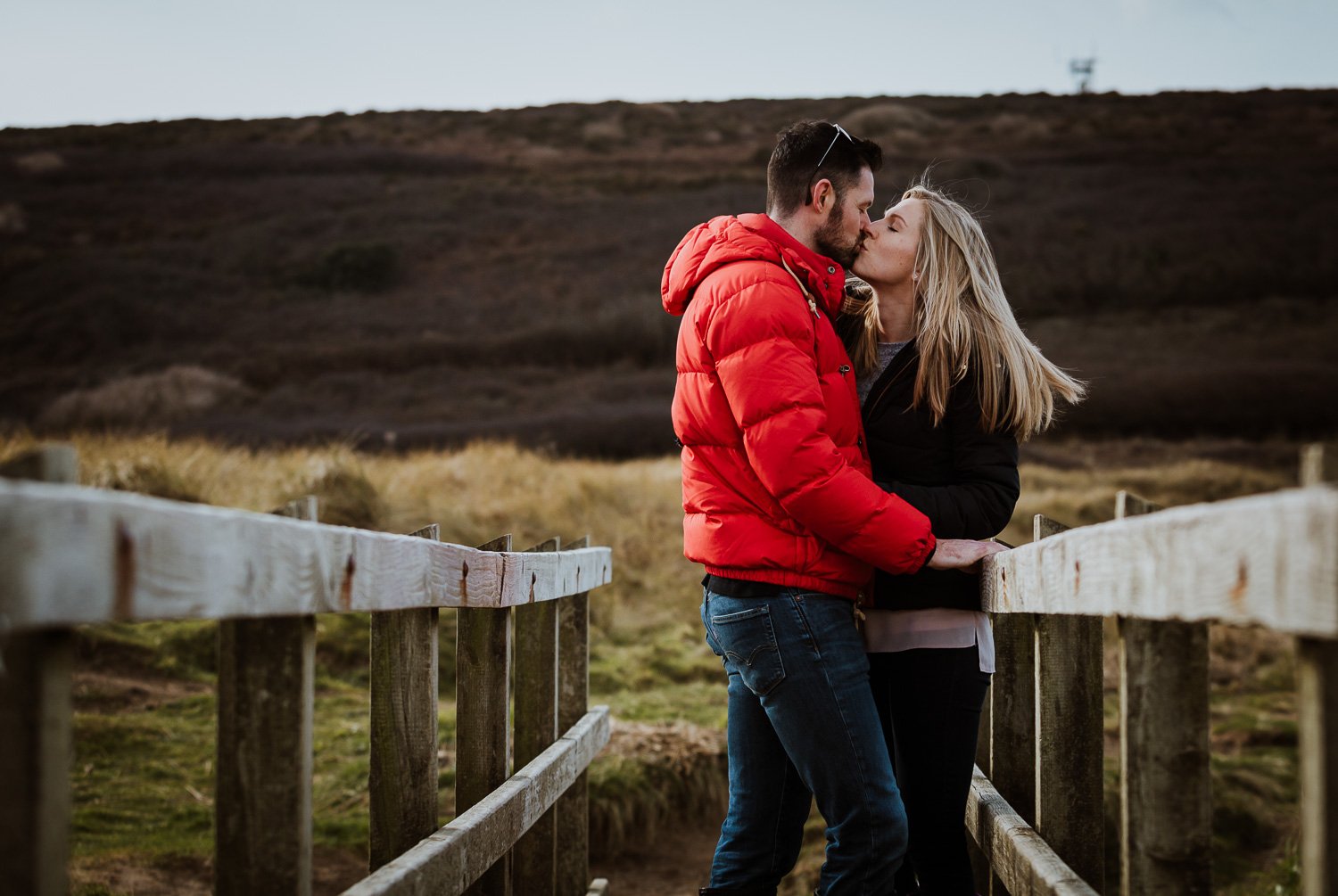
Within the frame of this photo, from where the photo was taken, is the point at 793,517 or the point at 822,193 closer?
the point at 793,517

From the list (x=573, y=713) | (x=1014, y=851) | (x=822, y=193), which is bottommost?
(x=573, y=713)

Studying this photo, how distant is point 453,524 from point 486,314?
17.0m

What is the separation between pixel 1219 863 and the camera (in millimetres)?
5609

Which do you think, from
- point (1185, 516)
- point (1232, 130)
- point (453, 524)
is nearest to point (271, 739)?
point (1185, 516)

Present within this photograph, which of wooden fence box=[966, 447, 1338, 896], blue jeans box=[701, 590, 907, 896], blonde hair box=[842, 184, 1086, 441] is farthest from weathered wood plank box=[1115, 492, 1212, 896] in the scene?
blonde hair box=[842, 184, 1086, 441]

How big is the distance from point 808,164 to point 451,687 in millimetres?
5623

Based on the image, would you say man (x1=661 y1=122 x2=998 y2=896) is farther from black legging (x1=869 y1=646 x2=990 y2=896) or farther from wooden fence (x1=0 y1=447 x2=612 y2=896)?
wooden fence (x1=0 y1=447 x2=612 y2=896)

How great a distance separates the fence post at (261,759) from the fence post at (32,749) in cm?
51

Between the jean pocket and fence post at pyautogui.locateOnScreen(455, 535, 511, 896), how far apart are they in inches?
28.8

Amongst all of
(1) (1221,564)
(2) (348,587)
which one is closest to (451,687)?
(2) (348,587)

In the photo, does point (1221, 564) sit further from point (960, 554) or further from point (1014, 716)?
point (1014, 716)

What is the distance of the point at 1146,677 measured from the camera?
1.57 metres

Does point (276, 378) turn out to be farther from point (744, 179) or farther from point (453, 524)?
point (744, 179)

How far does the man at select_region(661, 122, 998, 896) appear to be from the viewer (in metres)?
2.21
